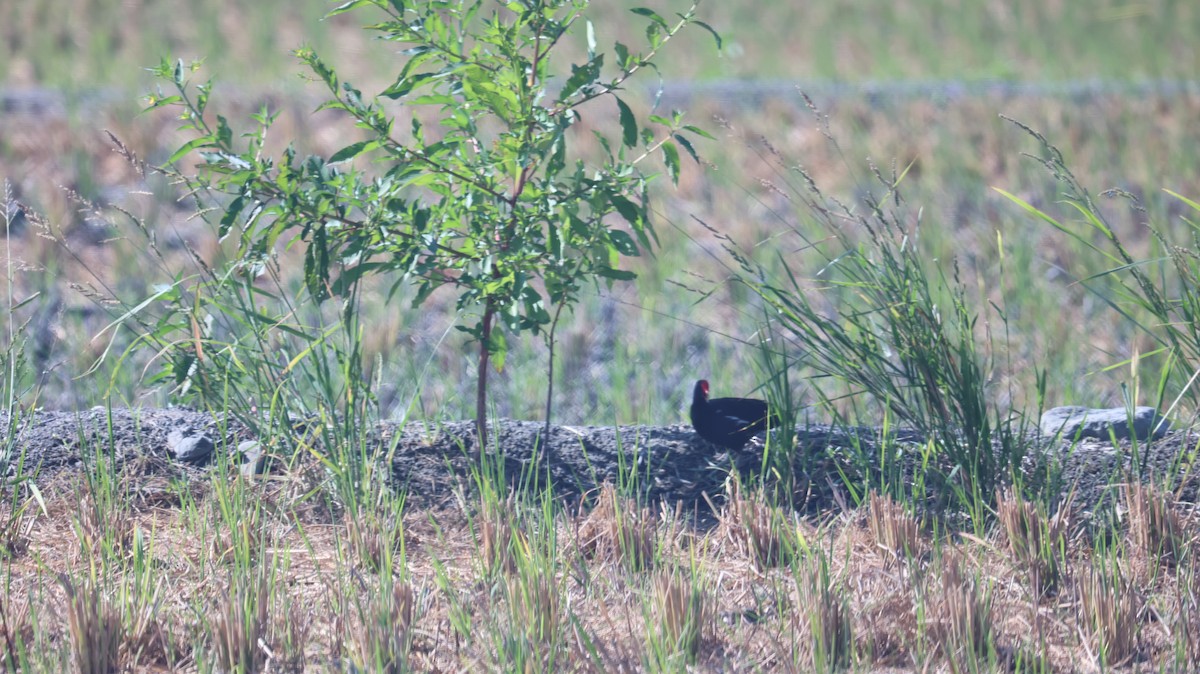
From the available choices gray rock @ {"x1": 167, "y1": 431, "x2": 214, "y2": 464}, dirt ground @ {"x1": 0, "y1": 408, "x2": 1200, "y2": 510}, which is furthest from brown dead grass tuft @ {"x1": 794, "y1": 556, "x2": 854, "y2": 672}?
gray rock @ {"x1": 167, "y1": 431, "x2": 214, "y2": 464}

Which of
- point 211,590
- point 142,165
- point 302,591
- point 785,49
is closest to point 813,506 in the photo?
point 302,591

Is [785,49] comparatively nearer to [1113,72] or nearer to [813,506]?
[1113,72]

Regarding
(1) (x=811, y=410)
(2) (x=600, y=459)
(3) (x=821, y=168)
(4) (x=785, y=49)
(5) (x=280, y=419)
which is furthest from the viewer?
(4) (x=785, y=49)

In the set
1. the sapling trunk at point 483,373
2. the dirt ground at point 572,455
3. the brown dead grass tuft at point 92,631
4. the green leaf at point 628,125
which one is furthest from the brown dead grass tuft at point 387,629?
the green leaf at point 628,125

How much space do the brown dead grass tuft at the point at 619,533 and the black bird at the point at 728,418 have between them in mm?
453

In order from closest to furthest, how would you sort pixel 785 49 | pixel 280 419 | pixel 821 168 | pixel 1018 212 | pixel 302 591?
pixel 302 591
pixel 280 419
pixel 1018 212
pixel 821 168
pixel 785 49

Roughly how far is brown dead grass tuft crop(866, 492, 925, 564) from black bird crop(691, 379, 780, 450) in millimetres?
478

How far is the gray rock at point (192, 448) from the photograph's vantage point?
344 centimetres

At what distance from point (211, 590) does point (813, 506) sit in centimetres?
151

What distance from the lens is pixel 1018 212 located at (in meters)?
7.96

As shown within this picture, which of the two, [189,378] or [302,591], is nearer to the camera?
[302,591]

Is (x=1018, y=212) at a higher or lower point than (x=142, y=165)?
higher

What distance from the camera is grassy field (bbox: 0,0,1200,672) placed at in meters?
2.57

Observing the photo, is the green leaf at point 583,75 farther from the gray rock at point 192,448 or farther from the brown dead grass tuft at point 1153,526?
the brown dead grass tuft at point 1153,526
